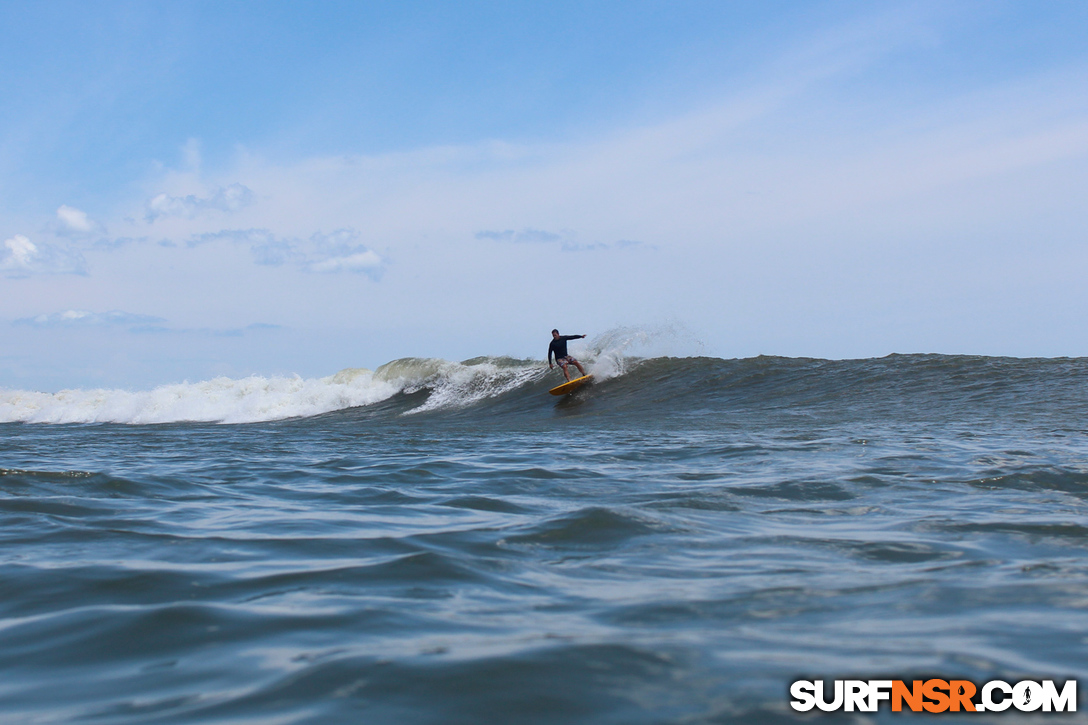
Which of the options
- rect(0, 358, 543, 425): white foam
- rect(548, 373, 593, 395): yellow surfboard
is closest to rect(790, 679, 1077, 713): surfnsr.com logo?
rect(548, 373, 593, 395): yellow surfboard

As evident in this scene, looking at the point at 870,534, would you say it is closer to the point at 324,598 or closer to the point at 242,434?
the point at 324,598

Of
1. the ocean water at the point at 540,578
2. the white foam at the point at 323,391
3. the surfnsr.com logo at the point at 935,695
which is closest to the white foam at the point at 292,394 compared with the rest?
the white foam at the point at 323,391

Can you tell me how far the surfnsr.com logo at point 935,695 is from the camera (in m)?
2.24

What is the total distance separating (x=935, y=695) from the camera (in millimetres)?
2309

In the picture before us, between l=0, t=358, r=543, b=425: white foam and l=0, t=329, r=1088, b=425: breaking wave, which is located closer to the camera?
l=0, t=329, r=1088, b=425: breaking wave

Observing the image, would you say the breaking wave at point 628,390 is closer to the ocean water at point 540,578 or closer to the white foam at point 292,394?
the white foam at point 292,394

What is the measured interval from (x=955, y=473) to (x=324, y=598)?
5691 millimetres

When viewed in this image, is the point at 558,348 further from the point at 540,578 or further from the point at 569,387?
the point at 540,578

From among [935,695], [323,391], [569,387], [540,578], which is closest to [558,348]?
[569,387]

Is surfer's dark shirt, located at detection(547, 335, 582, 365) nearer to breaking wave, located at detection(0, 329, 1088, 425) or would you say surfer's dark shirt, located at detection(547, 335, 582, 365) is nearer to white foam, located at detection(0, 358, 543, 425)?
breaking wave, located at detection(0, 329, 1088, 425)

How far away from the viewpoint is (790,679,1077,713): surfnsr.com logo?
7.34 feet

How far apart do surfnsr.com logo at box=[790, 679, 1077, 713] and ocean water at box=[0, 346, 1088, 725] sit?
0.21 ft

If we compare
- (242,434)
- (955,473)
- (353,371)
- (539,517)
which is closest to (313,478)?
(539,517)

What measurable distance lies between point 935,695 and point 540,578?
193 cm
